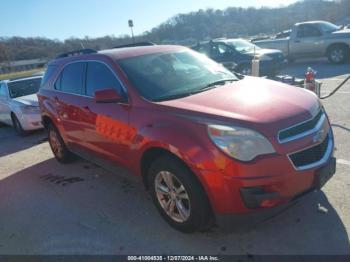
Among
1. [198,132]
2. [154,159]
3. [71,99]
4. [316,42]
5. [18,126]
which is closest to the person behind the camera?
[198,132]

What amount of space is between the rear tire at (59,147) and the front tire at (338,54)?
40.4ft

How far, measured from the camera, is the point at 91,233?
12.5ft

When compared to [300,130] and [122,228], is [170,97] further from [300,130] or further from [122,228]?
[122,228]

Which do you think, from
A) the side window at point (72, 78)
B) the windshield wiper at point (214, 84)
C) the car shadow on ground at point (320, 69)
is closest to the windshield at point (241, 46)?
the car shadow on ground at point (320, 69)

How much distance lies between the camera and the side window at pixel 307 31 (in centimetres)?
1519

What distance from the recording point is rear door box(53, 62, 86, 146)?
4.98 meters

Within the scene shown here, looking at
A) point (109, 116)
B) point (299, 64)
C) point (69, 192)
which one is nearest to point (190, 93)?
point (109, 116)

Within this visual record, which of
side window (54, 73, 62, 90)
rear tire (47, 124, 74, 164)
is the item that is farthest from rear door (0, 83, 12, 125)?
side window (54, 73, 62, 90)

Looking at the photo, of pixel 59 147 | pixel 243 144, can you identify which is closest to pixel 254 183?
pixel 243 144

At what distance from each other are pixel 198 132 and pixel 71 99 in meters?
2.68

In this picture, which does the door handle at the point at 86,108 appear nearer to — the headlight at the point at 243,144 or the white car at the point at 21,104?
the headlight at the point at 243,144

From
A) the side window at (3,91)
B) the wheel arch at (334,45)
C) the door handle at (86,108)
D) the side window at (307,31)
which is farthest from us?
the side window at (307,31)

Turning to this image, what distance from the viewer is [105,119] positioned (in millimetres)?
4254

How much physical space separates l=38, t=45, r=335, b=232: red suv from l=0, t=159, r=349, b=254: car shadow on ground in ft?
0.80
